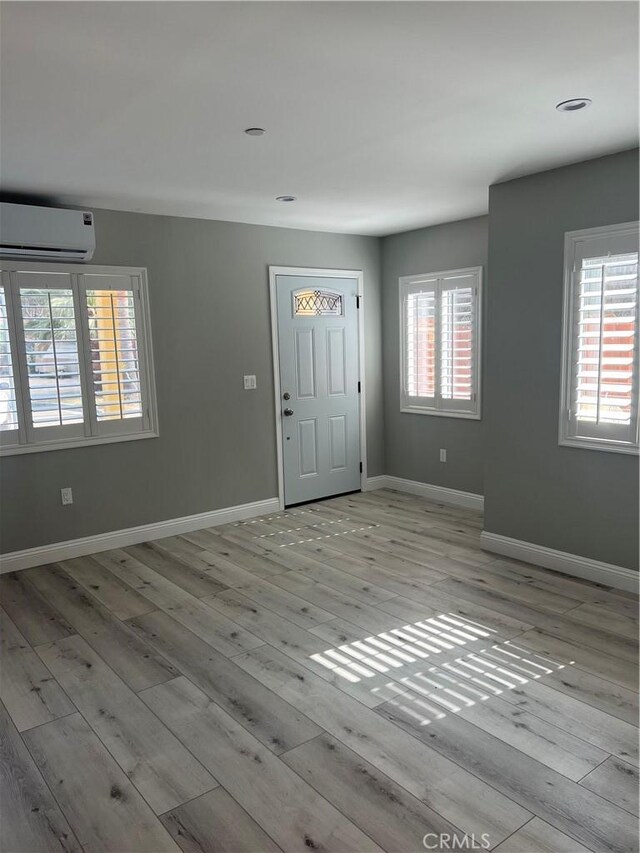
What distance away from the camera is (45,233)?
12.9ft

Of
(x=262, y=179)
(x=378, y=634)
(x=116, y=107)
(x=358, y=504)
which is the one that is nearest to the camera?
(x=116, y=107)

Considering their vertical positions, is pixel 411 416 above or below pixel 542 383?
below

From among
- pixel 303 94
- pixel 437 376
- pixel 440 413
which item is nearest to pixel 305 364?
pixel 437 376

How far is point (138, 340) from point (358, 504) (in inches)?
98.0

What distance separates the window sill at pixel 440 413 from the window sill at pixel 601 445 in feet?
4.79

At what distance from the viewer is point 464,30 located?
6.54ft

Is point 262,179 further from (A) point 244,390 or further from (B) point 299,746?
(B) point 299,746

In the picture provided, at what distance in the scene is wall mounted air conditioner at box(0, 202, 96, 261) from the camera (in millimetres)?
3805

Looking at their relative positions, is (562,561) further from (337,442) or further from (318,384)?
(318,384)

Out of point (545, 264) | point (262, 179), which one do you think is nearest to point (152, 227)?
point (262, 179)

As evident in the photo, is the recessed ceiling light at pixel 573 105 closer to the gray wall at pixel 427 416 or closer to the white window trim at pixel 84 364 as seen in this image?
the gray wall at pixel 427 416

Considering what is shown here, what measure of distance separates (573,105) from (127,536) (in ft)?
13.2

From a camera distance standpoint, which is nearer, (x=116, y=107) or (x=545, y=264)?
(x=116, y=107)

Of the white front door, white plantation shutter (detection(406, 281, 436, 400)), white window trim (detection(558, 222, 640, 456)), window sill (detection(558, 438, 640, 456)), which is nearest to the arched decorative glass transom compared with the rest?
the white front door
